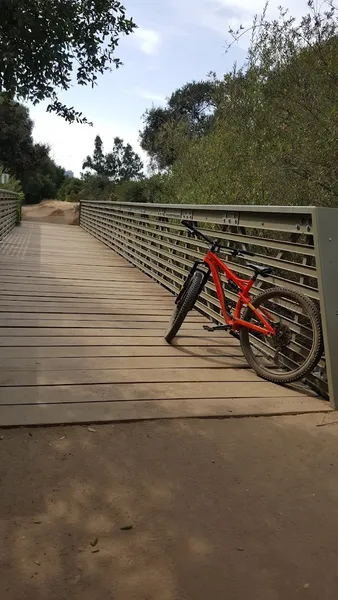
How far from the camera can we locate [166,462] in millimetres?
2111

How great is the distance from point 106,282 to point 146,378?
12.5ft

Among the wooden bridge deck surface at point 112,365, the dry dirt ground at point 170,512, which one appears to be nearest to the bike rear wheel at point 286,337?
the wooden bridge deck surface at point 112,365

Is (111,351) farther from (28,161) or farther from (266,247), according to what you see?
(28,161)

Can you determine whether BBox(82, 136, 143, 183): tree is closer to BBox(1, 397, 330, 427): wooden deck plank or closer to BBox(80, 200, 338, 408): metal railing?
BBox(80, 200, 338, 408): metal railing

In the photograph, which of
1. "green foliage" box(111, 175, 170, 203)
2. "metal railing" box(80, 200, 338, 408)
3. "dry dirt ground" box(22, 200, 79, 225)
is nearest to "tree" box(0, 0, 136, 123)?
"metal railing" box(80, 200, 338, 408)

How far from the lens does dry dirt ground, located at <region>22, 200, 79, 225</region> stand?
2853 centimetres

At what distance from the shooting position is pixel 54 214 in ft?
99.6

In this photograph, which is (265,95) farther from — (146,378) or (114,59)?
(146,378)

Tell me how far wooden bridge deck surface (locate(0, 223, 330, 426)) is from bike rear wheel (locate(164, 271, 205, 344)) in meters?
0.11

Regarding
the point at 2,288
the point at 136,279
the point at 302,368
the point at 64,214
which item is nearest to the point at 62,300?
the point at 2,288

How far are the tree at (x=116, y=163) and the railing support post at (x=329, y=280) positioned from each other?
31.7 metres

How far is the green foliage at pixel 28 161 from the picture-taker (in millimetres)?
29516

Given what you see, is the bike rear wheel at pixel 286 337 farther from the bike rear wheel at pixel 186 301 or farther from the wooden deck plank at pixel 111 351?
the bike rear wheel at pixel 186 301

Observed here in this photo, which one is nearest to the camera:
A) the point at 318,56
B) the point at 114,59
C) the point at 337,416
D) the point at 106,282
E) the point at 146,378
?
the point at 337,416
